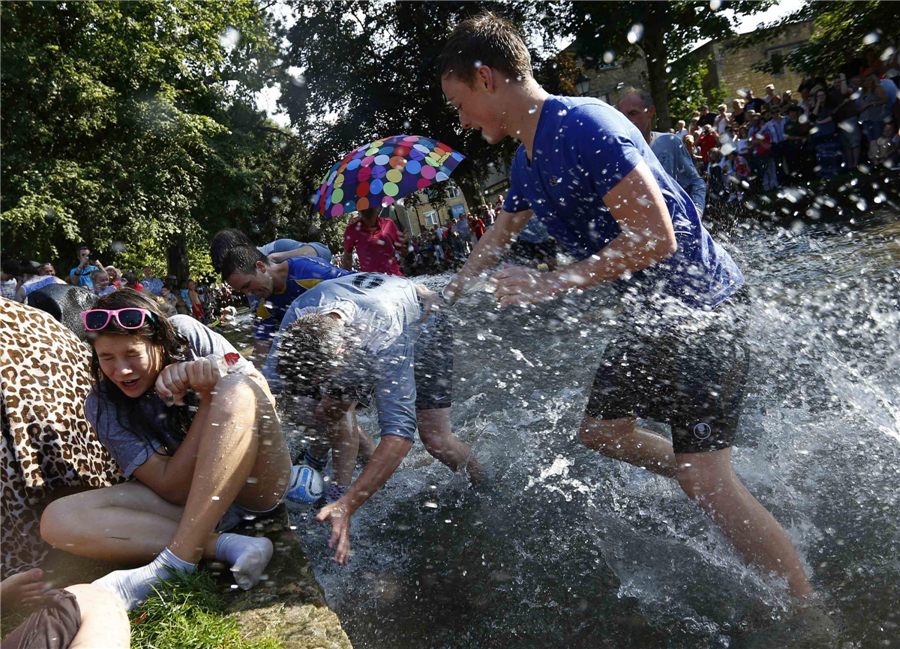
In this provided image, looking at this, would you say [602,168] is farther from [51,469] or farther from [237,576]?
[51,469]

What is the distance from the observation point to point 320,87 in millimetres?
23641

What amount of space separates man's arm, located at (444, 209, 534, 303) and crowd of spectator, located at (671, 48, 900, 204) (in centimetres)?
731

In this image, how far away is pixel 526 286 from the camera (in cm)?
227

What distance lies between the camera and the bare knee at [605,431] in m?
2.55

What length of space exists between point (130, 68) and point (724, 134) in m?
14.9

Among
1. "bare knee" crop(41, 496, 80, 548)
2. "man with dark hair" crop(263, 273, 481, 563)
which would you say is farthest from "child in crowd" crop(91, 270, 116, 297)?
"bare knee" crop(41, 496, 80, 548)

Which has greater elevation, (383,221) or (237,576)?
(383,221)

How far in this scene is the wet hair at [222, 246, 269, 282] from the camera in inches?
152

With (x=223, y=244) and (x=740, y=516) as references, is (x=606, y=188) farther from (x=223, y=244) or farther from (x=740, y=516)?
(x=223, y=244)

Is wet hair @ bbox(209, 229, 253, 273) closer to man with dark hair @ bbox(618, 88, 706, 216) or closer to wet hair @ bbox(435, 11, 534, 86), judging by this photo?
wet hair @ bbox(435, 11, 534, 86)

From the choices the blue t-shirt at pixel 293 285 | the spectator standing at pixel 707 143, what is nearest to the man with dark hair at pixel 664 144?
the blue t-shirt at pixel 293 285

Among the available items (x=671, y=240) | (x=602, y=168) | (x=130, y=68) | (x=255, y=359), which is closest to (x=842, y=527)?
(x=671, y=240)

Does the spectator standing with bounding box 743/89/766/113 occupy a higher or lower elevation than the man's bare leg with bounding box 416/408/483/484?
higher

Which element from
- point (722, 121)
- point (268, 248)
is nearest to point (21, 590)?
point (268, 248)
